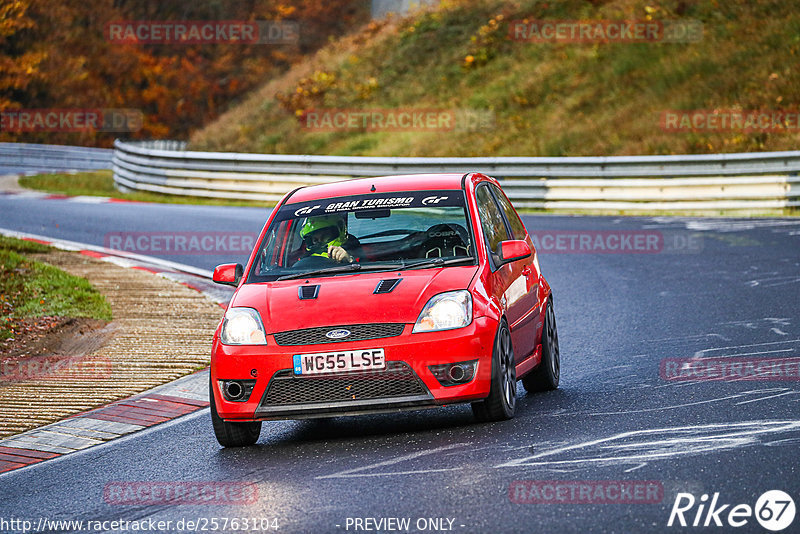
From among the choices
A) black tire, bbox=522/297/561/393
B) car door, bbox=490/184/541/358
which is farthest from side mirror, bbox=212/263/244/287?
black tire, bbox=522/297/561/393

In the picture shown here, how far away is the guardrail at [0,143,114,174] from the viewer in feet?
145

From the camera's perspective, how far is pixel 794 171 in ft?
69.3

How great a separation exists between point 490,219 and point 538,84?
27.8m

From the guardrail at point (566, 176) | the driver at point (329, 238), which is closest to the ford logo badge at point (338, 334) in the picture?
the driver at point (329, 238)

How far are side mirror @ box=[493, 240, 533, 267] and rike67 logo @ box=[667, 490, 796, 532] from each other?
2810mm

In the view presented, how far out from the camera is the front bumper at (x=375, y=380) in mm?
7223

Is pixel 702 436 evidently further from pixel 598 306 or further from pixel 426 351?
pixel 598 306

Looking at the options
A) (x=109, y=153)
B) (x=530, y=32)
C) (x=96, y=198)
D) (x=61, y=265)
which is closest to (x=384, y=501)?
(x=61, y=265)

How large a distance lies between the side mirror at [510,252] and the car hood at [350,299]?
30 cm

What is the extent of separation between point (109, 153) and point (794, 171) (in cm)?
2879

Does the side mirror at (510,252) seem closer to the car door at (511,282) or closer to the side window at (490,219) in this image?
the car door at (511,282)

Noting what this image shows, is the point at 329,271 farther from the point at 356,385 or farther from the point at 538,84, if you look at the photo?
the point at 538,84

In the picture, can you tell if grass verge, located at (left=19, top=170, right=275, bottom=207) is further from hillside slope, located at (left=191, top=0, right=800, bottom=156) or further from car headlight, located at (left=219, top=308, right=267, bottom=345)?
car headlight, located at (left=219, top=308, right=267, bottom=345)

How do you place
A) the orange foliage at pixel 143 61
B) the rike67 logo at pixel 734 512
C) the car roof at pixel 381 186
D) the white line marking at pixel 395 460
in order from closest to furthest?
1. the rike67 logo at pixel 734 512
2. the white line marking at pixel 395 460
3. the car roof at pixel 381 186
4. the orange foliage at pixel 143 61
